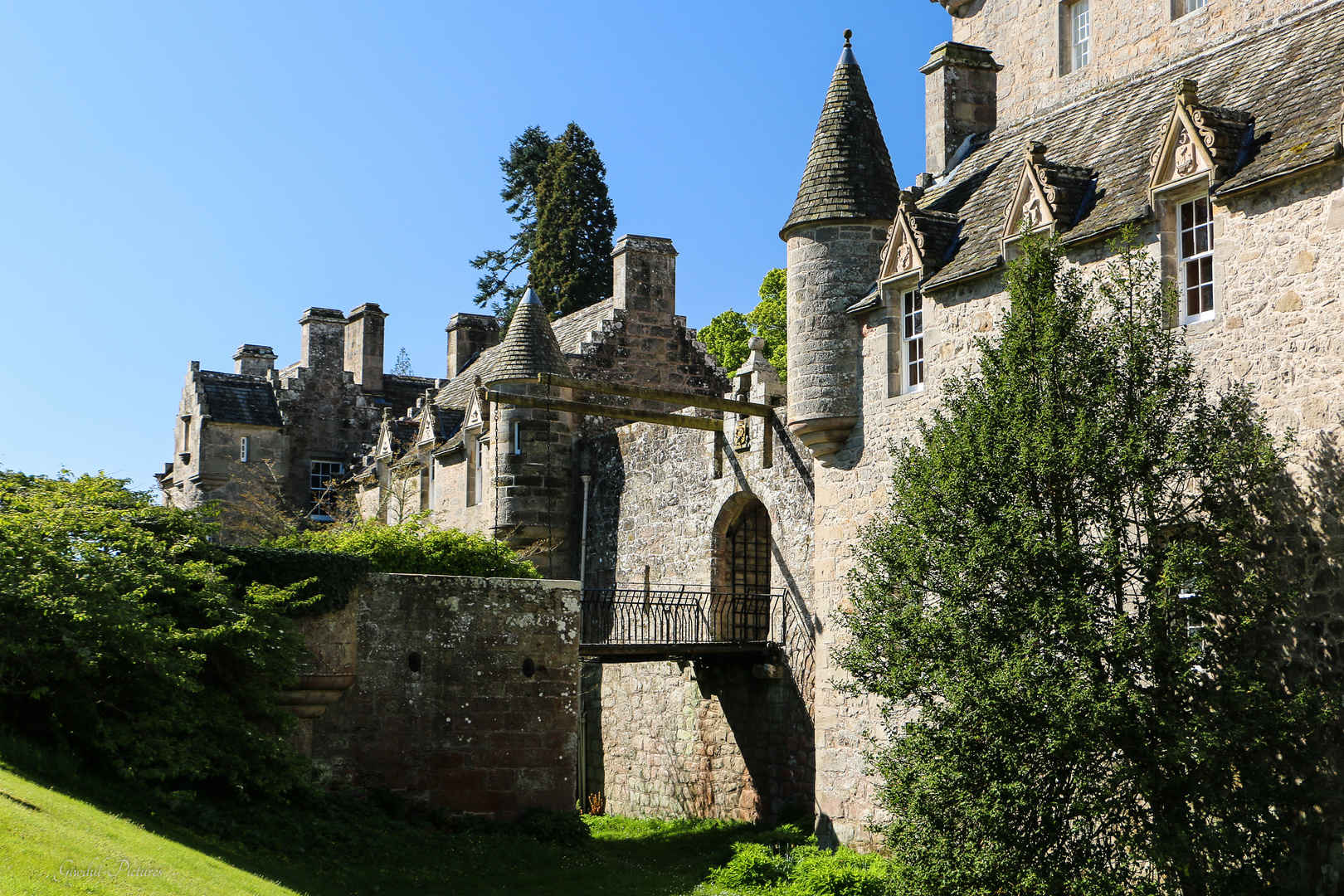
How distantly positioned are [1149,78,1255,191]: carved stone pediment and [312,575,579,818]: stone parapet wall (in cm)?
862

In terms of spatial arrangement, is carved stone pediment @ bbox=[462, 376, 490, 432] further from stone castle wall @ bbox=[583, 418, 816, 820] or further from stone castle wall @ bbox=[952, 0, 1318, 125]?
stone castle wall @ bbox=[952, 0, 1318, 125]

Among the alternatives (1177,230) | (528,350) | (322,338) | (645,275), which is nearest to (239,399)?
(322,338)

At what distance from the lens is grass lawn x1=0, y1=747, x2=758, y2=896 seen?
8883 mm

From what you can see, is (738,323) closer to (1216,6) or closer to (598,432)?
(598,432)

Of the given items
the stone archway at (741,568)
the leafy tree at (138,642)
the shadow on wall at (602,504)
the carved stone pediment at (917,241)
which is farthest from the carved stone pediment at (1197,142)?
the shadow on wall at (602,504)

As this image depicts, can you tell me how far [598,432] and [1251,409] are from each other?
15.2 m

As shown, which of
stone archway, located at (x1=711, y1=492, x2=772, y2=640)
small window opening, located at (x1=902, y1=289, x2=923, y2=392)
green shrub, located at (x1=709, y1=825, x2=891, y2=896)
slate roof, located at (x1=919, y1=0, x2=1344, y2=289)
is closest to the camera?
slate roof, located at (x1=919, y1=0, x2=1344, y2=289)

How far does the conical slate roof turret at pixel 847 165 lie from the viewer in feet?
57.5

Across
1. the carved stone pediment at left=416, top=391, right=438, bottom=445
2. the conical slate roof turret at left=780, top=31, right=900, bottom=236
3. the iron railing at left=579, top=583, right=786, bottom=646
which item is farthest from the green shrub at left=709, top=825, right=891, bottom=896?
the carved stone pediment at left=416, top=391, right=438, bottom=445

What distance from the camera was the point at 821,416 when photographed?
17312 millimetres

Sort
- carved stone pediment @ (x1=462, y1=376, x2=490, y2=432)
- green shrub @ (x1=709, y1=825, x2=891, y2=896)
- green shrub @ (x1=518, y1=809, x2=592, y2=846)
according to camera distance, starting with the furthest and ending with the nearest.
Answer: carved stone pediment @ (x1=462, y1=376, x2=490, y2=432) → green shrub @ (x1=518, y1=809, x2=592, y2=846) → green shrub @ (x1=709, y1=825, x2=891, y2=896)

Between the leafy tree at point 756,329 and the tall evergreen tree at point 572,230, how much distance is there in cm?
361

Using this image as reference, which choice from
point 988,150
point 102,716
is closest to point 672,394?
point 988,150

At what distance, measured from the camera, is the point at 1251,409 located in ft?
39.4
